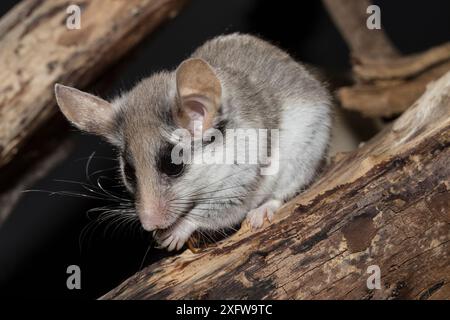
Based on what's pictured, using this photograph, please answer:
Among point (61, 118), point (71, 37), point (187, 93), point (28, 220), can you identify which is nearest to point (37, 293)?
point (28, 220)

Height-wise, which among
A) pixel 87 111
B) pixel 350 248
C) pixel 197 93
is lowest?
pixel 350 248

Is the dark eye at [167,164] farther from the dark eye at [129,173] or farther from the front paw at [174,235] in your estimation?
the front paw at [174,235]

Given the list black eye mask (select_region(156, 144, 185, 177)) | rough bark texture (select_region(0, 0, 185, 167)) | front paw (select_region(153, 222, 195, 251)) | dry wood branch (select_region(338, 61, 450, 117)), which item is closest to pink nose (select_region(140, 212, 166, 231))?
black eye mask (select_region(156, 144, 185, 177))

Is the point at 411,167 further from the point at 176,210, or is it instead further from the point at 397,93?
the point at 397,93

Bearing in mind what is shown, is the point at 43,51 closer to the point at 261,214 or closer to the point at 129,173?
the point at 129,173

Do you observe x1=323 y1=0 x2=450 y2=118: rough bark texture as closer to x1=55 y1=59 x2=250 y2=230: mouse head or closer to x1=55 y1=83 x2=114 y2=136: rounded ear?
x1=55 y1=59 x2=250 y2=230: mouse head

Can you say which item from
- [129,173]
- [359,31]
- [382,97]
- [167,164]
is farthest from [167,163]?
[359,31]

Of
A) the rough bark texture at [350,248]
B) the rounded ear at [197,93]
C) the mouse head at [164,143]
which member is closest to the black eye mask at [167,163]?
the mouse head at [164,143]
